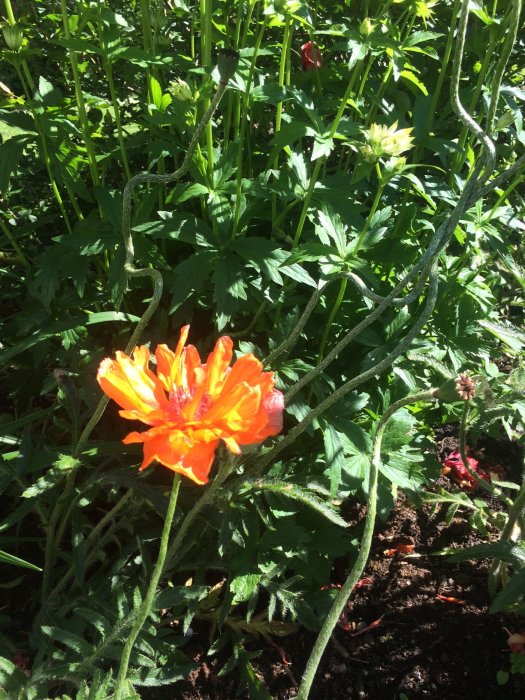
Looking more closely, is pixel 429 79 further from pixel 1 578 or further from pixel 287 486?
pixel 1 578

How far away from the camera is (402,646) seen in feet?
5.25

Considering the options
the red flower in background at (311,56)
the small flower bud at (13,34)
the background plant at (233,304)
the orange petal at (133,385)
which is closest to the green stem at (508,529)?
the background plant at (233,304)

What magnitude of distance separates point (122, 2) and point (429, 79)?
3.01 ft

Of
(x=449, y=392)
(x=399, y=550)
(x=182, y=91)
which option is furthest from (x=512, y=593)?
(x=182, y=91)

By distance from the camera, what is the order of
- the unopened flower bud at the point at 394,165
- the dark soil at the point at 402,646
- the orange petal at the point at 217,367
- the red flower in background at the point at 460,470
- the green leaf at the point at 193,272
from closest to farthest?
the orange petal at the point at 217,367 → the unopened flower bud at the point at 394,165 → the green leaf at the point at 193,272 → the dark soil at the point at 402,646 → the red flower in background at the point at 460,470

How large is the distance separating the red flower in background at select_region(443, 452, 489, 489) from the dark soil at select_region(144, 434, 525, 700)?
0.22m

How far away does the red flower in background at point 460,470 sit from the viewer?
2.00 meters

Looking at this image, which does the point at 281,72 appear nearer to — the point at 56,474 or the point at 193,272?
the point at 193,272

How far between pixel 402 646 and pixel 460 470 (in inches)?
23.5

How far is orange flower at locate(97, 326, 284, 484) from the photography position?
76cm

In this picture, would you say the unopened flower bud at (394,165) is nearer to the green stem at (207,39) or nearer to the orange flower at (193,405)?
the green stem at (207,39)

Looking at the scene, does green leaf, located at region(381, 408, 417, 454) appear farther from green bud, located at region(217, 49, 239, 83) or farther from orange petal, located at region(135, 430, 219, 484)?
green bud, located at region(217, 49, 239, 83)

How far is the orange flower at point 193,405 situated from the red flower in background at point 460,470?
1286 millimetres

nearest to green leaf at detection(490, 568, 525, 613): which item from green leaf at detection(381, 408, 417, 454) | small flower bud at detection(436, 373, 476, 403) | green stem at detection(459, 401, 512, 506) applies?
green stem at detection(459, 401, 512, 506)
